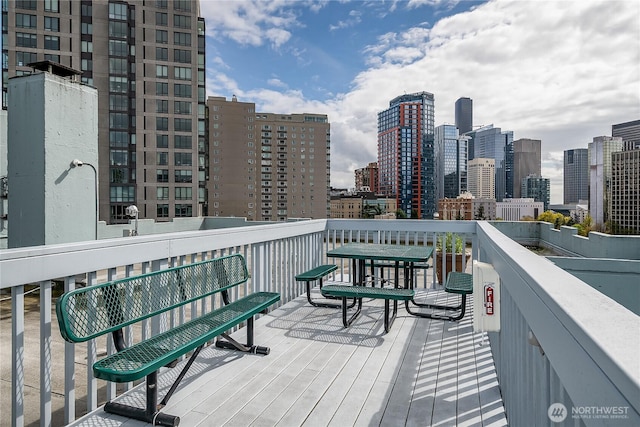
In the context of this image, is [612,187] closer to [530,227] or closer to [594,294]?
[530,227]

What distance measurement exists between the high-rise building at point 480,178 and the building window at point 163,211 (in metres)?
143

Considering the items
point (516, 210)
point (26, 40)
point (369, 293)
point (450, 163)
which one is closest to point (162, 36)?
point (26, 40)

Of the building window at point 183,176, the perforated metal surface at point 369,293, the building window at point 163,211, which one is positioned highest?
the building window at point 183,176

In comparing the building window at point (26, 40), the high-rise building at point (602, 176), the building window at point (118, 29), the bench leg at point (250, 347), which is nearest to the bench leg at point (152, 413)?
the bench leg at point (250, 347)

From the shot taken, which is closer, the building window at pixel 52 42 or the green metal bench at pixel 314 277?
the green metal bench at pixel 314 277

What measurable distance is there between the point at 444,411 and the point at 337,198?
99.3 meters

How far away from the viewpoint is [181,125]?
121 ft

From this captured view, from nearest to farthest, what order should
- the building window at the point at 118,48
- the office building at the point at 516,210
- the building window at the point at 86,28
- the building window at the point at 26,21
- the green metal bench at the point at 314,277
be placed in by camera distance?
the green metal bench at the point at 314,277, the building window at the point at 26,21, the building window at the point at 86,28, the building window at the point at 118,48, the office building at the point at 516,210

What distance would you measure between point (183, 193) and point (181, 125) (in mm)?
6758

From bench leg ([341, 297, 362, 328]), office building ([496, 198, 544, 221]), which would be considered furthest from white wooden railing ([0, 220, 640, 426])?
office building ([496, 198, 544, 221])

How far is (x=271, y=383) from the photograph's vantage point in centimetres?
271

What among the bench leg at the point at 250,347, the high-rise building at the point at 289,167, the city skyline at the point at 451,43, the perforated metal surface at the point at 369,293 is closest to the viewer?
the bench leg at the point at 250,347

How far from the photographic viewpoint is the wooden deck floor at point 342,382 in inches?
89.0

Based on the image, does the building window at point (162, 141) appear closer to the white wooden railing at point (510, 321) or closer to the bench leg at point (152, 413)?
the white wooden railing at point (510, 321)
